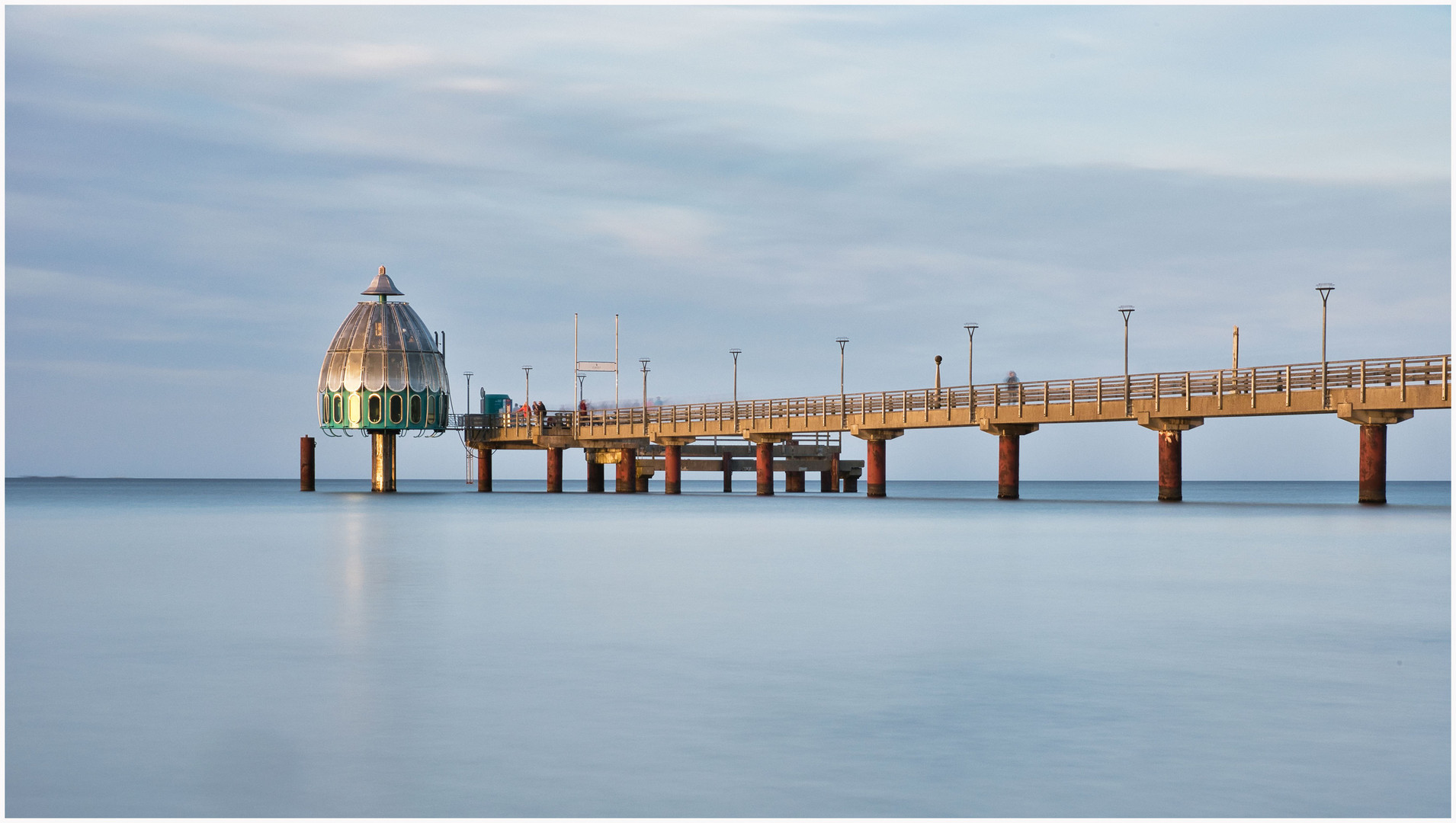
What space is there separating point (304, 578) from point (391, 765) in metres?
14.4

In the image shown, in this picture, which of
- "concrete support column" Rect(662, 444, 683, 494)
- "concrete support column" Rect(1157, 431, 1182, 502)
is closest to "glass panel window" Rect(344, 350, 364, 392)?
"concrete support column" Rect(662, 444, 683, 494)

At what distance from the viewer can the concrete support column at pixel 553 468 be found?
82062mm

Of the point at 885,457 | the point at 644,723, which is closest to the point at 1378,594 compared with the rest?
the point at 644,723

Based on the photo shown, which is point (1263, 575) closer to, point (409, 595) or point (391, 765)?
point (409, 595)

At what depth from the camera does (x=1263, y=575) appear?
2275 cm

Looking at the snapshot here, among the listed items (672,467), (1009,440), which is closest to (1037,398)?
(1009,440)

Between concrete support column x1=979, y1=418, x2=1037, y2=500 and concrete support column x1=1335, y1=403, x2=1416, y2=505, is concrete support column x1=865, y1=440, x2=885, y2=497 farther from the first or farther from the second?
concrete support column x1=1335, y1=403, x2=1416, y2=505

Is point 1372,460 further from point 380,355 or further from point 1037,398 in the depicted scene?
point 380,355

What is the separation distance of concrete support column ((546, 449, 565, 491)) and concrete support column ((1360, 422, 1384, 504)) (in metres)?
42.7

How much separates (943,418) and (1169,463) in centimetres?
797

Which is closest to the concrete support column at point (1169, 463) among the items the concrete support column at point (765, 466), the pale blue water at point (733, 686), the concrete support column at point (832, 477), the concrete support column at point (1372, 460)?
the concrete support column at point (1372, 460)

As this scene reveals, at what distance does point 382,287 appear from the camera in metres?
74.1

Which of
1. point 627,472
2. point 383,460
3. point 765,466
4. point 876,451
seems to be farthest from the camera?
point 627,472

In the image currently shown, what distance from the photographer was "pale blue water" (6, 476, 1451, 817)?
8.46 m
